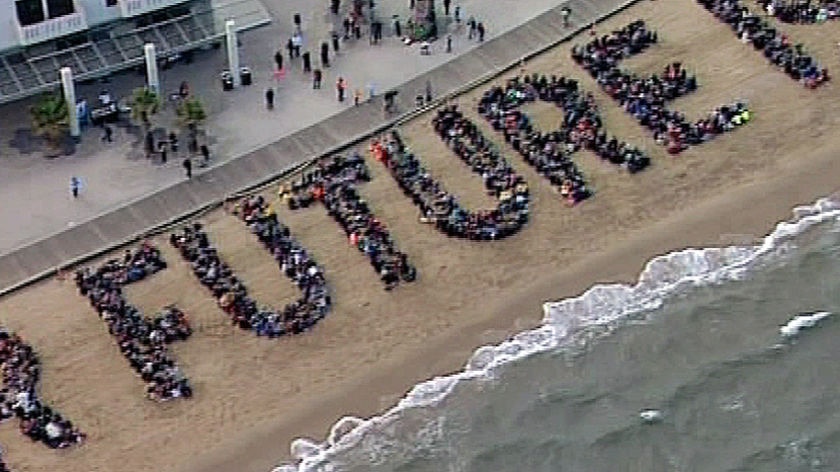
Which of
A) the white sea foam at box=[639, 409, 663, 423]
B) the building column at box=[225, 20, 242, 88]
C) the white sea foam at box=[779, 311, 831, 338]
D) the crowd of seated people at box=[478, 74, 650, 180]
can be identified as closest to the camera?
the white sea foam at box=[639, 409, 663, 423]

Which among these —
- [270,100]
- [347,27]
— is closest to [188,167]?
[270,100]

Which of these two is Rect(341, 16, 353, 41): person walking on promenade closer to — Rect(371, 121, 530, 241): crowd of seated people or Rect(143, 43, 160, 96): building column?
Rect(371, 121, 530, 241): crowd of seated people

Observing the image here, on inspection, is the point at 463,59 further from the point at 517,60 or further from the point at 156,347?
the point at 156,347

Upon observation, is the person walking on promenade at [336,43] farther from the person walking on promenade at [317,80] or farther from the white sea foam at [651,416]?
the white sea foam at [651,416]

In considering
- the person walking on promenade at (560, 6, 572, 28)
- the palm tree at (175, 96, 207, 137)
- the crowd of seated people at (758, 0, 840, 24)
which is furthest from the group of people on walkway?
the crowd of seated people at (758, 0, 840, 24)

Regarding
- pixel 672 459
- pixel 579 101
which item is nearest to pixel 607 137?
pixel 579 101

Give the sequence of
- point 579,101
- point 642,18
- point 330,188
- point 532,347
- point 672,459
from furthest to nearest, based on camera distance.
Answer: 1. point 642,18
2. point 579,101
3. point 330,188
4. point 532,347
5. point 672,459
